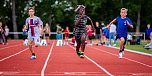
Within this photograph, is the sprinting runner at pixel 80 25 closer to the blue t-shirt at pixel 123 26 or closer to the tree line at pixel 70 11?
the blue t-shirt at pixel 123 26

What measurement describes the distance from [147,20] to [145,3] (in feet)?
9.64

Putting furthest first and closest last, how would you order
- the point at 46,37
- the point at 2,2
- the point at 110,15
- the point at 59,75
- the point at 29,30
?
the point at 110,15, the point at 2,2, the point at 46,37, the point at 29,30, the point at 59,75

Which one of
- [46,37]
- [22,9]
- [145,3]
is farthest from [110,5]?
[46,37]

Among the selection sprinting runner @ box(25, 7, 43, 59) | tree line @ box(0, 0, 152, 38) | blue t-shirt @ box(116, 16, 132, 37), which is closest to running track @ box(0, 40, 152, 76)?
sprinting runner @ box(25, 7, 43, 59)

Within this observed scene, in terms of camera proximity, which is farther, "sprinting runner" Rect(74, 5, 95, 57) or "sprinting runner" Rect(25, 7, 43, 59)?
"sprinting runner" Rect(25, 7, 43, 59)

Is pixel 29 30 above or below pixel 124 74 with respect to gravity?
above

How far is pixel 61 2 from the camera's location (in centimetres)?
6856

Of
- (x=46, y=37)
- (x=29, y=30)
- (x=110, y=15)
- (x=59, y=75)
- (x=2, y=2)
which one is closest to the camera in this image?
(x=59, y=75)

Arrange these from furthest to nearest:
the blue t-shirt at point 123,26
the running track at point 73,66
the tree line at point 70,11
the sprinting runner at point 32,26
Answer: the tree line at point 70,11, the blue t-shirt at point 123,26, the sprinting runner at point 32,26, the running track at point 73,66

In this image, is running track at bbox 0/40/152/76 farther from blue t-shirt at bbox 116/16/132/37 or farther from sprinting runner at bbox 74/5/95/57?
blue t-shirt at bbox 116/16/132/37

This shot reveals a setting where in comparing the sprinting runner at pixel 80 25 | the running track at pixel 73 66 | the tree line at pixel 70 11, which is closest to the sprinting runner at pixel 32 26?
the running track at pixel 73 66

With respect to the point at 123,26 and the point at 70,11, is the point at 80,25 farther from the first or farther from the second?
the point at 70,11

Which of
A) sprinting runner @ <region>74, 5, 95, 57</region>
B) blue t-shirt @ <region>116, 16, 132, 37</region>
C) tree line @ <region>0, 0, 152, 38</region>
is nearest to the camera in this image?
sprinting runner @ <region>74, 5, 95, 57</region>

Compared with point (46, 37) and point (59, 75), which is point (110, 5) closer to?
point (46, 37)
